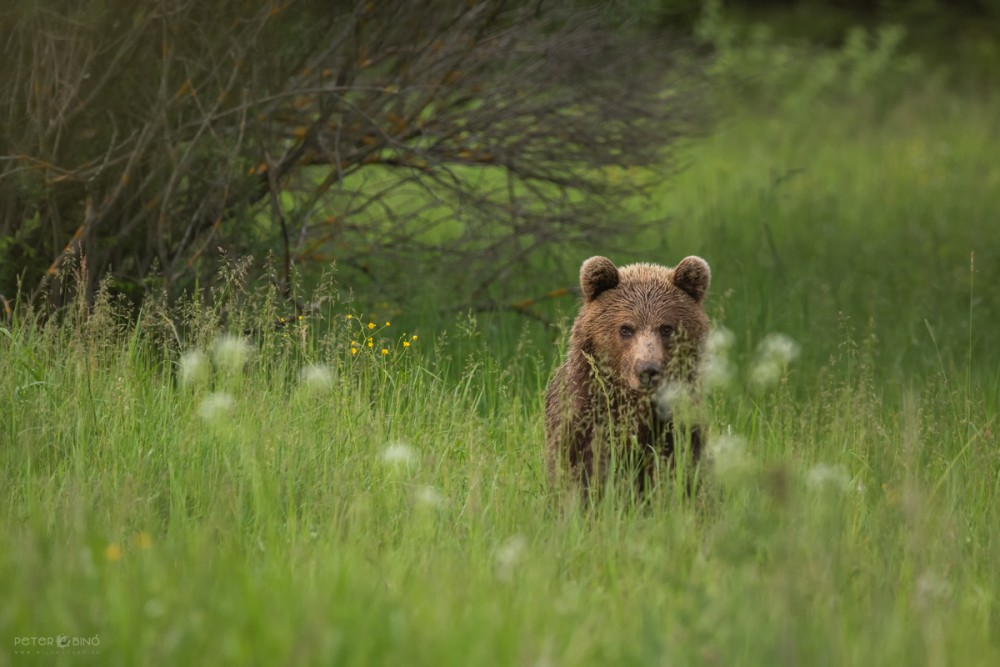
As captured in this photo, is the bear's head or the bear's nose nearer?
the bear's nose

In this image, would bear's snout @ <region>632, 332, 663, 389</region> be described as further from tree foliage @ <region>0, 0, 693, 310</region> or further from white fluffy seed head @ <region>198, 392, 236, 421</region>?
tree foliage @ <region>0, 0, 693, 310</region>

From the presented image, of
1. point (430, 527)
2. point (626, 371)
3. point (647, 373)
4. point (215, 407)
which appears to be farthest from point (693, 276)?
point (215, 407)

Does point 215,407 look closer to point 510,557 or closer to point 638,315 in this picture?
point 510,557

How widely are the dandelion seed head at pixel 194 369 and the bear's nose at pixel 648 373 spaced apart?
1.77m

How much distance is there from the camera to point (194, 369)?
5152 millimetres

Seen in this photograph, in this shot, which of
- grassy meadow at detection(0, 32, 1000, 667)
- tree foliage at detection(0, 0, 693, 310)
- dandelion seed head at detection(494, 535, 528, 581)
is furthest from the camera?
tree foliage at detection(0, 0, 693, 310)

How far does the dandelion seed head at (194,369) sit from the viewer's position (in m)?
5.13

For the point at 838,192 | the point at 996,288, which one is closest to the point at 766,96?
the point at 838,192

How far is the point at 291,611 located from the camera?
3.41 metres

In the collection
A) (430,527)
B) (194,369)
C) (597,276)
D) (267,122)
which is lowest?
Answer: (430,527)

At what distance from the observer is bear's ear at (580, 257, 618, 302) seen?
5586 millimetres

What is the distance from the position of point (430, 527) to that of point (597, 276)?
182cm

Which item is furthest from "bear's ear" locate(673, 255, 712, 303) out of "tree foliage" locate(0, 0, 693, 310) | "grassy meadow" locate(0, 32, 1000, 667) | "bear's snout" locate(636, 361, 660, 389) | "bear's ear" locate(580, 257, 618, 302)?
"tree foliage" locate(0, 0, 693, 310)

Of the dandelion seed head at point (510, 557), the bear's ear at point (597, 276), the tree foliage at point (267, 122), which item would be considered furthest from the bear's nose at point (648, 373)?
the tree foliage at point (267, 122)
